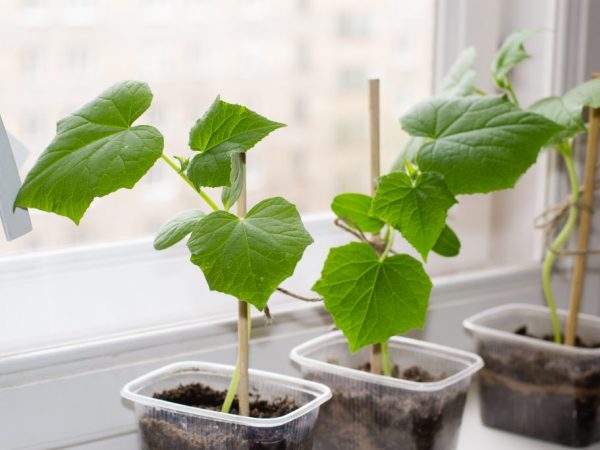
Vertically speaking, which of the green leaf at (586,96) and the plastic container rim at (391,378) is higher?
the green leaf at (586,96)

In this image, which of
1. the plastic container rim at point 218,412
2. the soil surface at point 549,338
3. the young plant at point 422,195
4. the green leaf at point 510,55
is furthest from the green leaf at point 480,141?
the soil surface at point 549,338

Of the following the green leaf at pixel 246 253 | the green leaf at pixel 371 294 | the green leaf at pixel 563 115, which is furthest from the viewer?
the green leaf at pixel 563 115

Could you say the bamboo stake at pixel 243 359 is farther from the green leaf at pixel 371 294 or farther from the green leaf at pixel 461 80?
the green leaf at pixel 461 80

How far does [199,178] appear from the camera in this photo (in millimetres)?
697

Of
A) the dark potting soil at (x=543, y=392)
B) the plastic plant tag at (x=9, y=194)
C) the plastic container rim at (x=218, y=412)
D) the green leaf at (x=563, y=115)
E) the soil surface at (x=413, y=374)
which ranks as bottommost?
the dark potting soil at (x=543, y=392)

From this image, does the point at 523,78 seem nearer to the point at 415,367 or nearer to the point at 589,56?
Answer: the point at 589,56

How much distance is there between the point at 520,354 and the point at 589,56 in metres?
0.45

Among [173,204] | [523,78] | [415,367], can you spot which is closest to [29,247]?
[173,204]

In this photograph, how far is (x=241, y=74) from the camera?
42.3 inches

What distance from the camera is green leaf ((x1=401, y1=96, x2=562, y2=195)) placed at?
30.8 inches

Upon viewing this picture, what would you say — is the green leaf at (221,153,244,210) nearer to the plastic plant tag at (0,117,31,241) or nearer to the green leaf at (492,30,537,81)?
the plastic plant tag at (0,117,31,241)

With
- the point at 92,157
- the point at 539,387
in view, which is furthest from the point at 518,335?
the point at 92,157

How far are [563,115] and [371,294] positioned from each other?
290 mm

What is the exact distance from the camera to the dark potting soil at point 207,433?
73 centimetres
